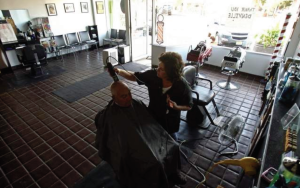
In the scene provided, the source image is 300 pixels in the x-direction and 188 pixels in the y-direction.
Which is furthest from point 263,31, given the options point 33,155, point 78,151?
point 33,155

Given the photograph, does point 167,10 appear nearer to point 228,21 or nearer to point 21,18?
point 228,21

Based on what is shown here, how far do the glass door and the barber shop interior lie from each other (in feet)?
0.11

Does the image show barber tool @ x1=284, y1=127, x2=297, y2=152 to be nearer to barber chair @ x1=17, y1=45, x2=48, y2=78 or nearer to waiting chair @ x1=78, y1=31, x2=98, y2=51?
barber chair @ x1=17, y1=45, x2=48, y2=78

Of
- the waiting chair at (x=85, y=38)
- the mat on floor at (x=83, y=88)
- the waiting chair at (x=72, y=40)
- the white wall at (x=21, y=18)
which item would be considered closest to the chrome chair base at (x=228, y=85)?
the mat on floor at (x=83, y=88)

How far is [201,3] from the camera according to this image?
456cm

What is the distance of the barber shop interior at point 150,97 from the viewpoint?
53.8 inches

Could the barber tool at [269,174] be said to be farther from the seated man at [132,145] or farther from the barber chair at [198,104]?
the barber chair at [198,104]

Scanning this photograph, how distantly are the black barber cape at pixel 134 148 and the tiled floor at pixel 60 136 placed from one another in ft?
2.13

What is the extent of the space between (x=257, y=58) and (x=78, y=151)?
4.25m

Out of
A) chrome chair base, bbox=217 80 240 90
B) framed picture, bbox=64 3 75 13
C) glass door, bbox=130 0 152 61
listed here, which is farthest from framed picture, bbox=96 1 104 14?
chrome chair base, bbox=217 80 240 90

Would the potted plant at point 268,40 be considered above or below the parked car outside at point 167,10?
below

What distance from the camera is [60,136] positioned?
246cm

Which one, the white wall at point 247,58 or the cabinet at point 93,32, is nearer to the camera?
the white wall at point 247,58

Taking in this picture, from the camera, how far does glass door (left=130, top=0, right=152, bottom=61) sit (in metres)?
5.09
